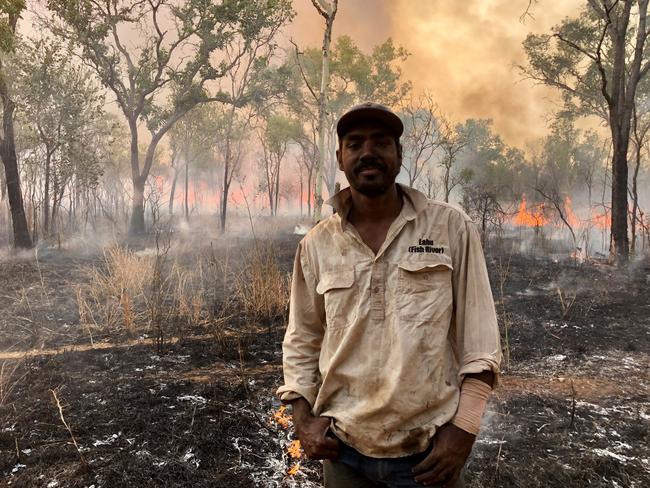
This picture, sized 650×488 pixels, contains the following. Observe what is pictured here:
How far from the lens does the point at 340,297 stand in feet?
4.40

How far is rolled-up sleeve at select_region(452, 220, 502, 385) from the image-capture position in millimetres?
1206

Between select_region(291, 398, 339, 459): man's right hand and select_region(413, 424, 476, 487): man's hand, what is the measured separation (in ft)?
0.92

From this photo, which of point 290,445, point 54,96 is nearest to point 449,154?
point 54,96

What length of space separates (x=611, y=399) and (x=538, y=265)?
766 centimetres

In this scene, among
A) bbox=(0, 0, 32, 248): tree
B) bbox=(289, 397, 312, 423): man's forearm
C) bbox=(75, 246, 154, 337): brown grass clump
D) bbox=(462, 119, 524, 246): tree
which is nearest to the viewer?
bbox=(289, 397, 312, 423): man's forearm

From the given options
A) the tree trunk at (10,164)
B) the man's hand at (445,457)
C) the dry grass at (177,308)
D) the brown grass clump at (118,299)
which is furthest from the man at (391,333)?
the tree trunk at (10,164)

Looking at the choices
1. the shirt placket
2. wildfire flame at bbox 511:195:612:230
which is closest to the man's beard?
the shirt placket

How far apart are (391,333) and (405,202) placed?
440 millimetres

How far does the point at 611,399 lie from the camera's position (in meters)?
3.66

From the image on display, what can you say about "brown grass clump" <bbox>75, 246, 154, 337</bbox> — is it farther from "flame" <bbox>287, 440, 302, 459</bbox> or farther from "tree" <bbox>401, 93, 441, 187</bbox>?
"tree" <bbox>401, 93, 441, 187</bbox>

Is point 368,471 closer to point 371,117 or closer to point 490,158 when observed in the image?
point 371,117

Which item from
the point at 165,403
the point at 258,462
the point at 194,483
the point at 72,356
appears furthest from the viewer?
the point at 72,356

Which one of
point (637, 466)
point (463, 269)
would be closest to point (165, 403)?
point (463, 269)

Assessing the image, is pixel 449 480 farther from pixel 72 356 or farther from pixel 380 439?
pixel 72 356
